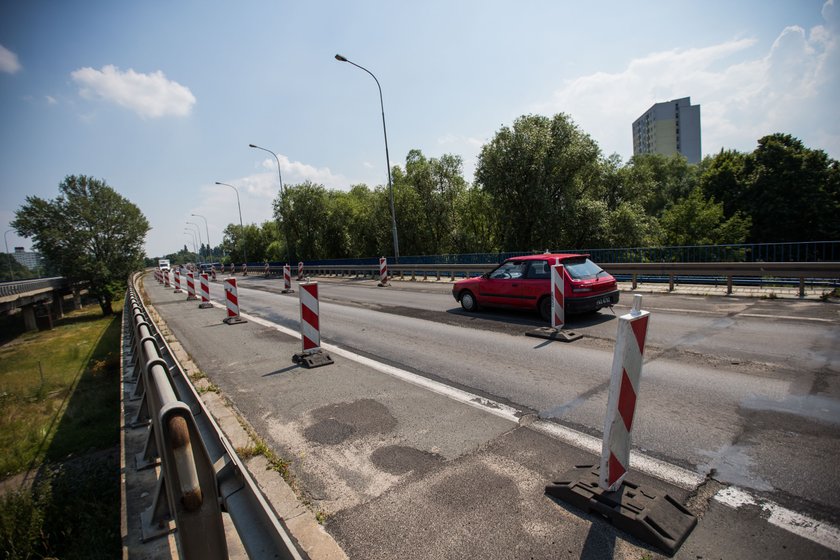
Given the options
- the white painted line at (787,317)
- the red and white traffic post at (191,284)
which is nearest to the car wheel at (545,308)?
the white painted line at (787,317)

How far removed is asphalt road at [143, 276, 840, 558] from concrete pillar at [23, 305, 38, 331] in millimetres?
33211

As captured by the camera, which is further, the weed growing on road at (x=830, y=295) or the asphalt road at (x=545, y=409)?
the weed growing on road at (x=830, y=295)

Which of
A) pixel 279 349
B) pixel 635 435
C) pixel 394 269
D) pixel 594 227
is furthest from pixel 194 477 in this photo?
pixel 594 227

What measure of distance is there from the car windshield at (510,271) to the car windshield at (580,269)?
1068 mm

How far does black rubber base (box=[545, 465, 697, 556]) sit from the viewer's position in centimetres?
237

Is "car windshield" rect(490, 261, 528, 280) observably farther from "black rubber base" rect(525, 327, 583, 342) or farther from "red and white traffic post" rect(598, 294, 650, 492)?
"red and white traffic post" rect(598, 294, 650, 492)

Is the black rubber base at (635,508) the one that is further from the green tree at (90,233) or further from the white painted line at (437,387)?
the green tree at (90,233)

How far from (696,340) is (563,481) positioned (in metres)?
5.22

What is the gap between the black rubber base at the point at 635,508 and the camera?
237 cm

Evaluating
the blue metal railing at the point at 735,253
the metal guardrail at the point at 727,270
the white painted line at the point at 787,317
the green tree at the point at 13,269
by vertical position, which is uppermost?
the green tree at the point at 13,269

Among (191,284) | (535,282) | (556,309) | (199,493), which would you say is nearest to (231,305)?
(535,282)

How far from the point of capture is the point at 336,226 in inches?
1980

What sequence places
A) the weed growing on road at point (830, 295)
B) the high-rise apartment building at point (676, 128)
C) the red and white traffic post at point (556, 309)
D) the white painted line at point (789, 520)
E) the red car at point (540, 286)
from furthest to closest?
the high-rise apartment building at point (676, 128) < the weed growing on road at point (830, 295) < the red car at point (540, 286) < the red and white traffic post at point (556, 309) < the white painted line at point (789, 520)

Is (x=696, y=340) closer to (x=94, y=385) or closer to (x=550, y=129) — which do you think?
(x=94, y=385)
